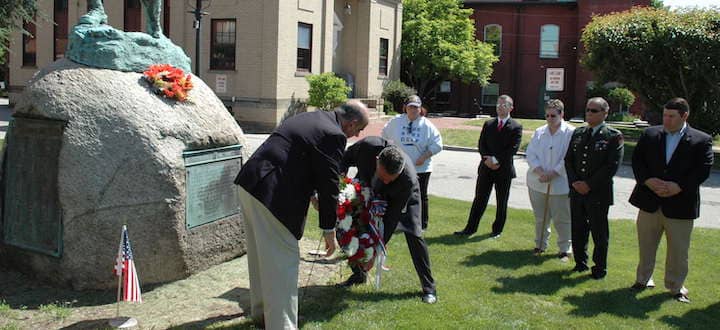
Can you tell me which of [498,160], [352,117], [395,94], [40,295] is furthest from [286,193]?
[395,94]

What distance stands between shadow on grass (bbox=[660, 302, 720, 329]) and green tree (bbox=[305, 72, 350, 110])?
18.9 metres

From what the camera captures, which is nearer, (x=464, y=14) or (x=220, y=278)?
(x=220, y=278)

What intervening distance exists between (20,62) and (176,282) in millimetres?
28224

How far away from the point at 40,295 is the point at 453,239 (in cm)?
489

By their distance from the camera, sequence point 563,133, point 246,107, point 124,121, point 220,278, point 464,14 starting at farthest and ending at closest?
point 464,14, point 246,107, point 563,133, point 220,278, point 124,121

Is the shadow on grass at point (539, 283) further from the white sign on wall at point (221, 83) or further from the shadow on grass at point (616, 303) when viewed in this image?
the white sign on wall at point (221, 83)

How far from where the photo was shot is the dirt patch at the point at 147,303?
5137 mm

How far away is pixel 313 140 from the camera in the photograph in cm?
455

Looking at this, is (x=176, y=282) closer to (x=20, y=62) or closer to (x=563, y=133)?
(x=563, y=133)

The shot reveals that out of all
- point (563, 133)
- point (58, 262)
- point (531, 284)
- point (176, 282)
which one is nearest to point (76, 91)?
point (58, 262)

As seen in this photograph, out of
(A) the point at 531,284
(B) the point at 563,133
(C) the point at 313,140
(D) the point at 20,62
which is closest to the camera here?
(C) the point at 313,140

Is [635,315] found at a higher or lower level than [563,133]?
lower

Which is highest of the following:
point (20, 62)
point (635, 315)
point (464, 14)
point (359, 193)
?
point (464, 14)

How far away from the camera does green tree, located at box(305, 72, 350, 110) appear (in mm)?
24047
